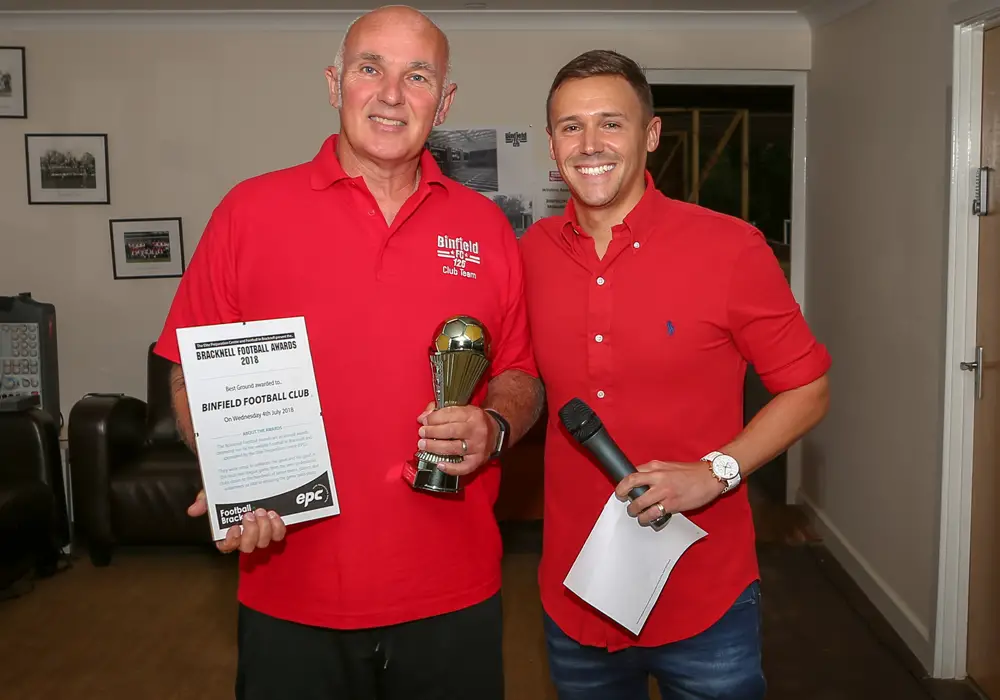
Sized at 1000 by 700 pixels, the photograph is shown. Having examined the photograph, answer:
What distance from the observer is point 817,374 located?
167 centimetres

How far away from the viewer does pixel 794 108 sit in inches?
202

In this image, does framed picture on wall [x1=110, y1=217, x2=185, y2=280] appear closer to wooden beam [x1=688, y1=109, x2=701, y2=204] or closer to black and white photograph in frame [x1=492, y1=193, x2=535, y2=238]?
black and white photograph in frame [x1=492, y1=193, x2=535, y2=238]

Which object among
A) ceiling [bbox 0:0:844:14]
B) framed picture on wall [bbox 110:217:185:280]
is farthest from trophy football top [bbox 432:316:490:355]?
framed picture on wall [bbox 110:217:185:280]

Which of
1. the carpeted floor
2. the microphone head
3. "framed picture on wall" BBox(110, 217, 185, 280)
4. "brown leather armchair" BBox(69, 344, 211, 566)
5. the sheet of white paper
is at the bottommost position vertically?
the carpeted floor

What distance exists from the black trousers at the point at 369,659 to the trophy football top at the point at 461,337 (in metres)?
0.48

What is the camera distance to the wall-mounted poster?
509 centimetres

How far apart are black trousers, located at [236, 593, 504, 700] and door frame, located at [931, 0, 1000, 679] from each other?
2.10 m

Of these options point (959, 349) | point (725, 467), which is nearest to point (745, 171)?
point (959, 349)

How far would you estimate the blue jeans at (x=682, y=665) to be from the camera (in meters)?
1.70

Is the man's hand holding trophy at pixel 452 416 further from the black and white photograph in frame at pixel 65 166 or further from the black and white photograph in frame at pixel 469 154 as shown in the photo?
the black and white photograph in frame at pixel 65 166

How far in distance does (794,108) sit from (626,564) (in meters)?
4.07

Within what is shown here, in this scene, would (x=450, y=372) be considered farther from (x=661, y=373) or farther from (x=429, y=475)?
(x=661, y=373)

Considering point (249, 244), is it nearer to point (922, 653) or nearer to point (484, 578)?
point (484, 578)

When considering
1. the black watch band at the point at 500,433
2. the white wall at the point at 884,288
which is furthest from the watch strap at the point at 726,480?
the white wall at the point at 884,288
